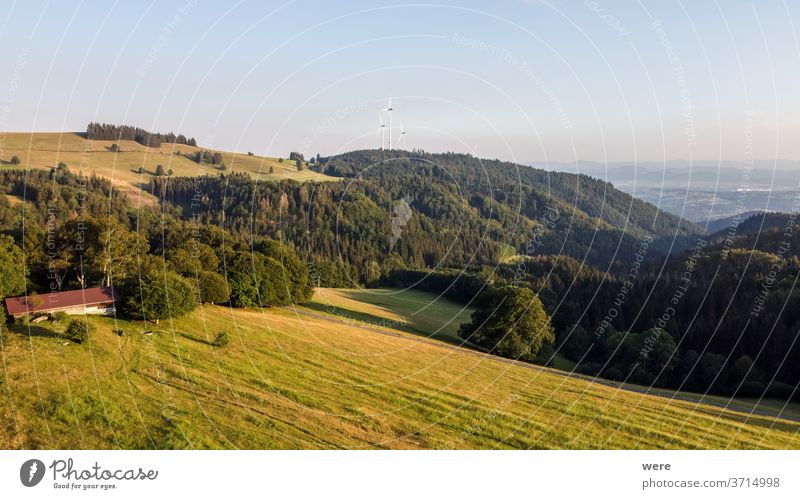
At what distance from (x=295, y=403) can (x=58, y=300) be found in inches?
905

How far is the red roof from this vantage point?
3544cm

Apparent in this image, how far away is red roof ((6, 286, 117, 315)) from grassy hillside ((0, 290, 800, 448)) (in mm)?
2209

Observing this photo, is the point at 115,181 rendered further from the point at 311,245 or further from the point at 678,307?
the point at 678,307

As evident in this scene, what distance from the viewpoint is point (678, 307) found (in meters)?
91.6

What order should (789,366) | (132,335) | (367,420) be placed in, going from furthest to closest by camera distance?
(789,366)
(132,335)
(367,420)

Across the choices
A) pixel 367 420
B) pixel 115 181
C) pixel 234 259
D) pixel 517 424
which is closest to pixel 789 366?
pixel 517 424

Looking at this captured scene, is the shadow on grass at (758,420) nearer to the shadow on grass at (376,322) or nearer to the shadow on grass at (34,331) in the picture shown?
the shadow on grass at (376,322)

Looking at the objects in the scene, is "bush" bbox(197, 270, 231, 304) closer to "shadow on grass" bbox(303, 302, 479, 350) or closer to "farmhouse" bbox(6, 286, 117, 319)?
"farmhouse" bbox(6, 286, 117, 319)

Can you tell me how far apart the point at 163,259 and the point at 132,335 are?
18157 millimetres

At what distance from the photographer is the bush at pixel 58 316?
3572cm

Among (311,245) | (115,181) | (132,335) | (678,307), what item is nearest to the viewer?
Result: (132,335)

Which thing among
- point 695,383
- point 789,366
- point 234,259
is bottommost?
point 695,383

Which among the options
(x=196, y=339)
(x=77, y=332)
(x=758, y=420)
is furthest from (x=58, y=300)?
(x=758, y=420)

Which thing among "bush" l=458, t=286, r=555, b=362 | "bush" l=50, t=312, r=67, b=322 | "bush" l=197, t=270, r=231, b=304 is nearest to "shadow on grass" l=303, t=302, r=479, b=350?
"bush" l=458, t=286, r=555, b=362
